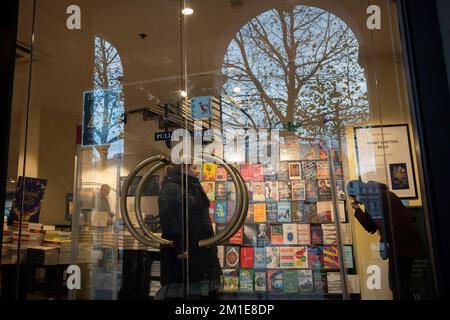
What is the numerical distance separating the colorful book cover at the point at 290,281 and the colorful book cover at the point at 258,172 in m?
0.69

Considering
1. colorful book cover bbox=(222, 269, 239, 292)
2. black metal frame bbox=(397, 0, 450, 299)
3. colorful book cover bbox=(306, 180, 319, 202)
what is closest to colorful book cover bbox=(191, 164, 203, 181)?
colorful book cover bbox=(222, 269, 239, 292)

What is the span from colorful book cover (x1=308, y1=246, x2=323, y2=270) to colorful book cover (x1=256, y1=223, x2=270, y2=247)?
0.31 m

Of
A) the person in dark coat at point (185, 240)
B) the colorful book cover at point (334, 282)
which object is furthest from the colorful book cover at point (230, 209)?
the colorful book cover at point (334, 282)

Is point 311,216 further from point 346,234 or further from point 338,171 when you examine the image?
point 338,171

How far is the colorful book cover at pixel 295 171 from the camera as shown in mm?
2881

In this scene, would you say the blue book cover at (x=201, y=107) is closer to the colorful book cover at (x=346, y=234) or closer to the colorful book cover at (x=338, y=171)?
the colorful book cover at (x=338, y=171)

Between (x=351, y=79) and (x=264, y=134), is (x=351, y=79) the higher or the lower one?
the higher one

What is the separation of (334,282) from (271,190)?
76 cm

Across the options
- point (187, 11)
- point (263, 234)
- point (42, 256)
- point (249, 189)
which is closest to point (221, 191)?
point (249, 189)

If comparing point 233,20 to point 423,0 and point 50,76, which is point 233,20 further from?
point 423,0

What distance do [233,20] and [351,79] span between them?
1.06 metres

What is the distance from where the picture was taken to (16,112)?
6.40 ft

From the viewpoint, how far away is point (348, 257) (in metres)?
2.65

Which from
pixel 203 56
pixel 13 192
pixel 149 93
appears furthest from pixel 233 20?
pixel 13 192
